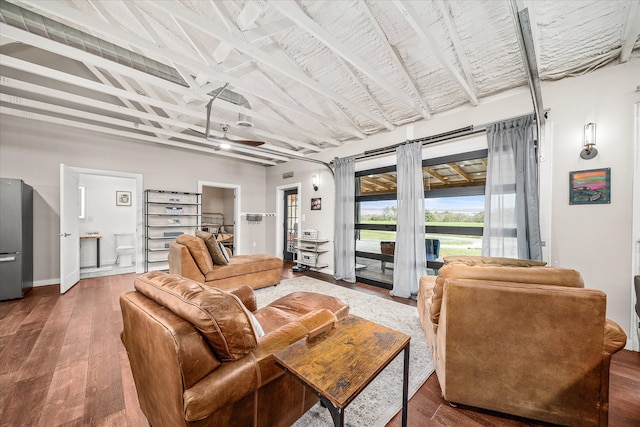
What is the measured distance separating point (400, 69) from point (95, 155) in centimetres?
574

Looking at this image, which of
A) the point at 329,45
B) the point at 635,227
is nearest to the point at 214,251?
the point at 329,45

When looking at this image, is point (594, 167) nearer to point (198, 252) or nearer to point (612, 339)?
point (612, 339)

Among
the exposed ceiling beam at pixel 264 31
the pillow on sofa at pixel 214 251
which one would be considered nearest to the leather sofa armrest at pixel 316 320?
the exposed ceiling beam at pixel 264 31

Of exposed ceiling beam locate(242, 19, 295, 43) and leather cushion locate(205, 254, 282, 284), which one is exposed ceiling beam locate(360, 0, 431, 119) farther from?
leather cushion locate(205, 254, 282, 284)

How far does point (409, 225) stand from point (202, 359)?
3519 millimetres

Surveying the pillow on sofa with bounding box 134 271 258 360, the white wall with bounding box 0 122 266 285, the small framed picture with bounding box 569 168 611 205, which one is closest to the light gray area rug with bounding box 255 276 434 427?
the pillow on sofa with bounding box 134 271 258 360

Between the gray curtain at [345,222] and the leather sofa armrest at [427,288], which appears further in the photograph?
the gray curtain at [345,222]

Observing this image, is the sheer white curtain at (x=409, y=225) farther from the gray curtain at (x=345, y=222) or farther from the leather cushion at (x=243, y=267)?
the leather cushion at (x=243, y=267)

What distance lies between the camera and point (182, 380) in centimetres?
91

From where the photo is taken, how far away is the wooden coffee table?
88 centimetres

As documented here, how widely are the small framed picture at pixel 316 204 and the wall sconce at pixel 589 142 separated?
4.16 m

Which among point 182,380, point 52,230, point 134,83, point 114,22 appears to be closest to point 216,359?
point 182,380

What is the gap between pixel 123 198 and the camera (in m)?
6.47

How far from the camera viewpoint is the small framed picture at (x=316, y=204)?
18.5 feet
